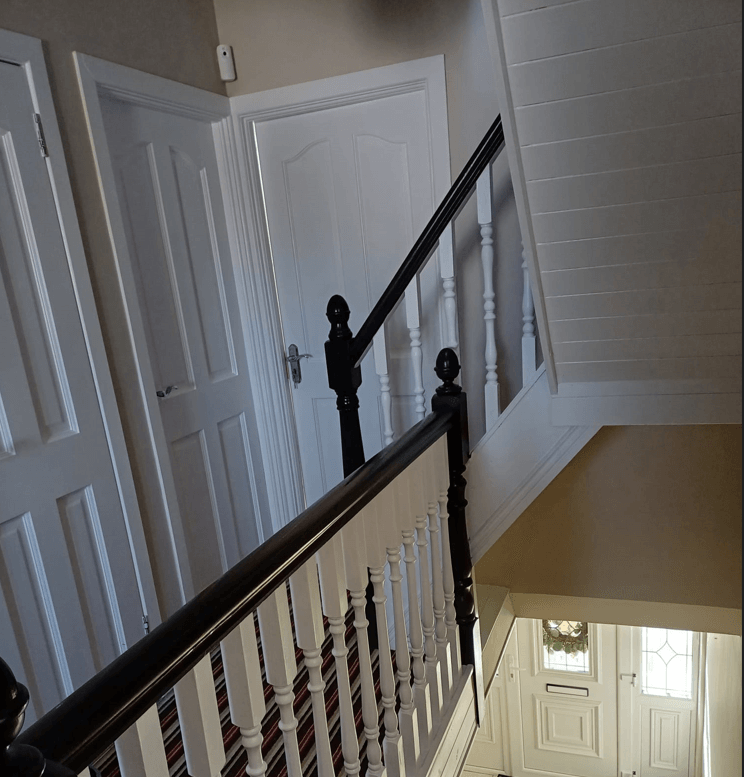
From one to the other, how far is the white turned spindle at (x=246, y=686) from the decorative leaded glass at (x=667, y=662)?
4757 mm

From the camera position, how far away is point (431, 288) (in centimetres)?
245

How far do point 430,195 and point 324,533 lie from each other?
64.4 inches

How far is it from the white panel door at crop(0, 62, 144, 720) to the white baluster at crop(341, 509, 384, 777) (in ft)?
3.06

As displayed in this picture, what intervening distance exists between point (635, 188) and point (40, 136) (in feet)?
5.12

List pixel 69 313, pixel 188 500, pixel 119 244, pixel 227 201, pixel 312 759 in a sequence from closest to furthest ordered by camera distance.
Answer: pixel 312 759 → pixel 69 313 → pixel 119 244 → pixel 188 500 → pixel 227 201

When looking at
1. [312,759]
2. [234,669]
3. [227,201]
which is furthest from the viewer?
[227,201]

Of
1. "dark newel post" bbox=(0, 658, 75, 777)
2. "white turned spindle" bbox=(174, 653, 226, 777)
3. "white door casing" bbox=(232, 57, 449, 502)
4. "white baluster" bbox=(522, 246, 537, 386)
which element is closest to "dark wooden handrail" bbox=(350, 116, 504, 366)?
"white baluster" bbox=(522, 246, 537, 386)

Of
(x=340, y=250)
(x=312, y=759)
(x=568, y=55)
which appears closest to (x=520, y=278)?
(x=340, y=250)

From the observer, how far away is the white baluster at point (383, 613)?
140cm

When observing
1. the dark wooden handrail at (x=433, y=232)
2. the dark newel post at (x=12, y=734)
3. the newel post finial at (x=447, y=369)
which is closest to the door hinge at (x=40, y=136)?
the dark wooden handrail at (x=433, y=232)

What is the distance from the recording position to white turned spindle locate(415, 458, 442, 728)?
1.64 m

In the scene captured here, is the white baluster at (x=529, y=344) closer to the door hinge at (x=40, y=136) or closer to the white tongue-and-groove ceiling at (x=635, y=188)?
the white tongue-and-groove ceiling at (x=635, y=188)

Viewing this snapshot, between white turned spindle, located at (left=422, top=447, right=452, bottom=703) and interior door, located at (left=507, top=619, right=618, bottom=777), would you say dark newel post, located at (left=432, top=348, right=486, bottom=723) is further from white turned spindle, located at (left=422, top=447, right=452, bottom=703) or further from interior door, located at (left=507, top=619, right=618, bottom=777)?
interior door, located at (left=507, top=619, right=618, bottom=777)

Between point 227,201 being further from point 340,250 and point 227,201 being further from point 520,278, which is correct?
point 520,278
